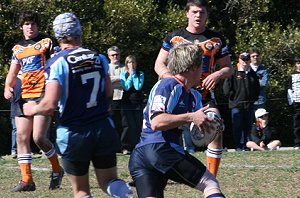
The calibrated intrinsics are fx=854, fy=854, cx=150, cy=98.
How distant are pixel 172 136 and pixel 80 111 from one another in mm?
794

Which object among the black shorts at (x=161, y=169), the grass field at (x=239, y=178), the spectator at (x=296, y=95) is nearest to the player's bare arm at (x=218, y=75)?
the grass field at (x=239, y=178)

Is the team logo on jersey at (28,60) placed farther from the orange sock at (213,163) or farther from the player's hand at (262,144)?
the player's hand at (262,144)

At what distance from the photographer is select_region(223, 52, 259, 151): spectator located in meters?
16.3

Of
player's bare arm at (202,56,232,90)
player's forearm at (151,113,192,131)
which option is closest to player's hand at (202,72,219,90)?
player's bare arm at (202,56,232,90)

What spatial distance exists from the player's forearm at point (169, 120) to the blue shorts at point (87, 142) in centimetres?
69

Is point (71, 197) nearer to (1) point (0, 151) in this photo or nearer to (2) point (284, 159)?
(2) point (284, 159)

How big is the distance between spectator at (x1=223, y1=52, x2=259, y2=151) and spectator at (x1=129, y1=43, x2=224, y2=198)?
9859mm

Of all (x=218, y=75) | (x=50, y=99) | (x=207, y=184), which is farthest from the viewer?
(x=218, y=75)

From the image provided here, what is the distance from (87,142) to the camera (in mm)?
6727

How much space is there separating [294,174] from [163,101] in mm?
4838

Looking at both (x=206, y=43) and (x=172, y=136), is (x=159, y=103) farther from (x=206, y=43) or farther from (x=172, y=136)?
(x=206, y=43)

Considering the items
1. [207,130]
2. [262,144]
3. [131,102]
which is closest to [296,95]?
[262,144]

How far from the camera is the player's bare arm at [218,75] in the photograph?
8.70m

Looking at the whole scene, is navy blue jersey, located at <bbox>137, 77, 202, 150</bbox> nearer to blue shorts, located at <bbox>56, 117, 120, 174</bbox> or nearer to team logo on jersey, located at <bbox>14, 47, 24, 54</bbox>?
blue shorts, located at <bbox>56, 117, 120, 174</bbox>
